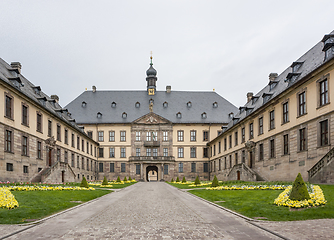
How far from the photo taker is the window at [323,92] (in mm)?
24734

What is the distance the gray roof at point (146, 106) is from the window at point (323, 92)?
45538mm

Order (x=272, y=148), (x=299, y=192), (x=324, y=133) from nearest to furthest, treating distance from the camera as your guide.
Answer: (x=299, y=192) < (x=324, y=133) < (x=272, y=148)

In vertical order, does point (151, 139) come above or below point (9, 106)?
below

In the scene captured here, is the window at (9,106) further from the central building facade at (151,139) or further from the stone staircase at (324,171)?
the central building facade at (151,139)

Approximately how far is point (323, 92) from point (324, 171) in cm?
705

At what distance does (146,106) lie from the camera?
74.6m

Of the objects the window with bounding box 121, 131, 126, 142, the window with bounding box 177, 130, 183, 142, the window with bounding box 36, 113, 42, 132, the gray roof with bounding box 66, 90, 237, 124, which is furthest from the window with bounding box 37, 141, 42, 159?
the window with bounding box 177, 130, 183, 142

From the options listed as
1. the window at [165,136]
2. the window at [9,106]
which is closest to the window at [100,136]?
the window at [165,136]

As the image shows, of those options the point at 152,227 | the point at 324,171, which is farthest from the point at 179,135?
the point at 152,227

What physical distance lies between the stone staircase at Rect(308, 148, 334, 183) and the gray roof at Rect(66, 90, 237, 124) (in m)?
48.7

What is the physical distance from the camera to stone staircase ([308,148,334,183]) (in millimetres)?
20547

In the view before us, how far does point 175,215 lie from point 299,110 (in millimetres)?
20602

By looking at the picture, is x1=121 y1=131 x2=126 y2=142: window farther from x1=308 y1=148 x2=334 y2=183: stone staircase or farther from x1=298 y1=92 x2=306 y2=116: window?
x1=308 y1=148 x2=334 y2=183: stone staircase

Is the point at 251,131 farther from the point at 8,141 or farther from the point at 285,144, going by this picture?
the point at 8,141
